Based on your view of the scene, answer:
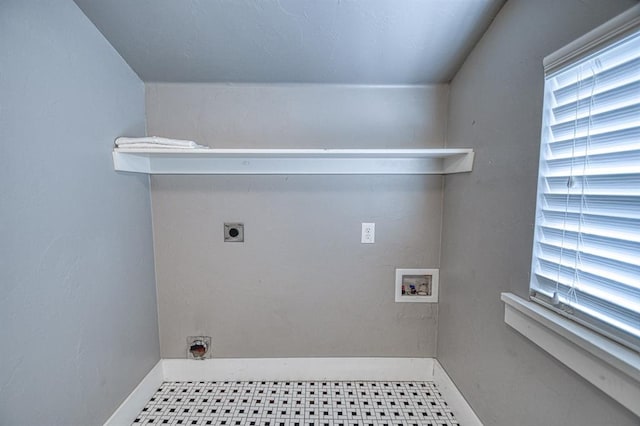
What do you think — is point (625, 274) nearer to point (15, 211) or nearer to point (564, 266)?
point (564, 266)

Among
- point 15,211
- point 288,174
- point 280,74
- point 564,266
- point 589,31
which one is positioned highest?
point 280,74

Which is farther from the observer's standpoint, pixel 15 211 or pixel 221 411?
pixel 221 411

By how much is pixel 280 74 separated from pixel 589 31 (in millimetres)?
1196

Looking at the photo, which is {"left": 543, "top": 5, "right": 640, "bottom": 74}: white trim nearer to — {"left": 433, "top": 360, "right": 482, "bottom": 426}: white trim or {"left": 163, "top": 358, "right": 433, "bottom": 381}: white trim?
{"left": 433, "top": 360, "right": 482, "bottom": 426}: white trim

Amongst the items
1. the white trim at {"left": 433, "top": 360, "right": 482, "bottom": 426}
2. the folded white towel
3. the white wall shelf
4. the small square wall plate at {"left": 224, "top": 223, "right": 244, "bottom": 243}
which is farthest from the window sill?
the folded white towel

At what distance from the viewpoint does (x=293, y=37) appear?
1.28 metres

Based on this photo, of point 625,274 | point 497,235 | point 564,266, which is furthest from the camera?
point 497,235

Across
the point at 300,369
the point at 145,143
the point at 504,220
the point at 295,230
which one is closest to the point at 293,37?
the point at 145,143

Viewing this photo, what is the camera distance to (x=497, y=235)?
1.15 meters

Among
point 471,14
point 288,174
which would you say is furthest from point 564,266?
point 288,174

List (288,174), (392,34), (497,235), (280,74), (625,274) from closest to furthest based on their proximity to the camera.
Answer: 1. (625,274)
2. (497,235)
3. (392,34)
4. (280,74)
5. (288,174)

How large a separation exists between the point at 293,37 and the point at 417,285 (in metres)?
1.46

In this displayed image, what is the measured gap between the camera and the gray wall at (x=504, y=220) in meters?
0.84

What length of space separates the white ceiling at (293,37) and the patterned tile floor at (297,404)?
5.67 feet
